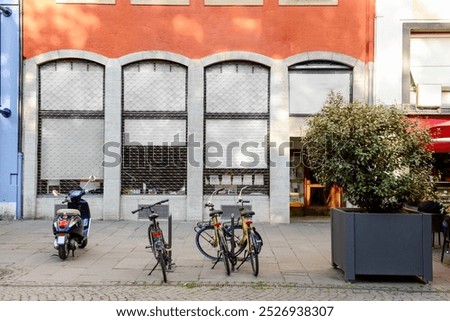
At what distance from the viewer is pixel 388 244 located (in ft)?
23.3

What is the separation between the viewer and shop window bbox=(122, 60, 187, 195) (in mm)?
13664

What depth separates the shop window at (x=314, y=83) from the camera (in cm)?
1370

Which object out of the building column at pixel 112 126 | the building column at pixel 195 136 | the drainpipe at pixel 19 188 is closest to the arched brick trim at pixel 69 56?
the building column at pixel 112 126

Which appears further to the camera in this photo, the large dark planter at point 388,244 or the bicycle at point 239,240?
the bicycle at point 239,240

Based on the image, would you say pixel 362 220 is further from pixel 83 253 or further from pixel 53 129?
pixel 53 129

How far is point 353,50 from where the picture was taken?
13578 millimetres

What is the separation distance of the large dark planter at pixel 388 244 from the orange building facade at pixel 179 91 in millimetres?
6287

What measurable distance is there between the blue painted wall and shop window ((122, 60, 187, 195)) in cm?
290

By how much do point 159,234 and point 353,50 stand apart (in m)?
8.68

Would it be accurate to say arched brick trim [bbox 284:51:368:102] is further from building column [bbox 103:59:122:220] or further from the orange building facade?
building column [bbox 103:59:122:220]

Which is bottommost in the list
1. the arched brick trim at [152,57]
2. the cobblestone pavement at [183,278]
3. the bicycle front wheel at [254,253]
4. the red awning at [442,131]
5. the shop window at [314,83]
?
the cobblestone pavement at [183,278]

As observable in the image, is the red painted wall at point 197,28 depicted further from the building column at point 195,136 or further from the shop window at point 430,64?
the shop window at point 430,64

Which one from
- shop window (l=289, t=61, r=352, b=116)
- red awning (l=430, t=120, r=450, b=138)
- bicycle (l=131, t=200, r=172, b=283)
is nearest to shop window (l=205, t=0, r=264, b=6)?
shop window (l=289, t=61, r=352, b=116)

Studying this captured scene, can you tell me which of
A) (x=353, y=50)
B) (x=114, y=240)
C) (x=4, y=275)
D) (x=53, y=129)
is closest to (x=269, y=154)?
(x=353, y=50)
